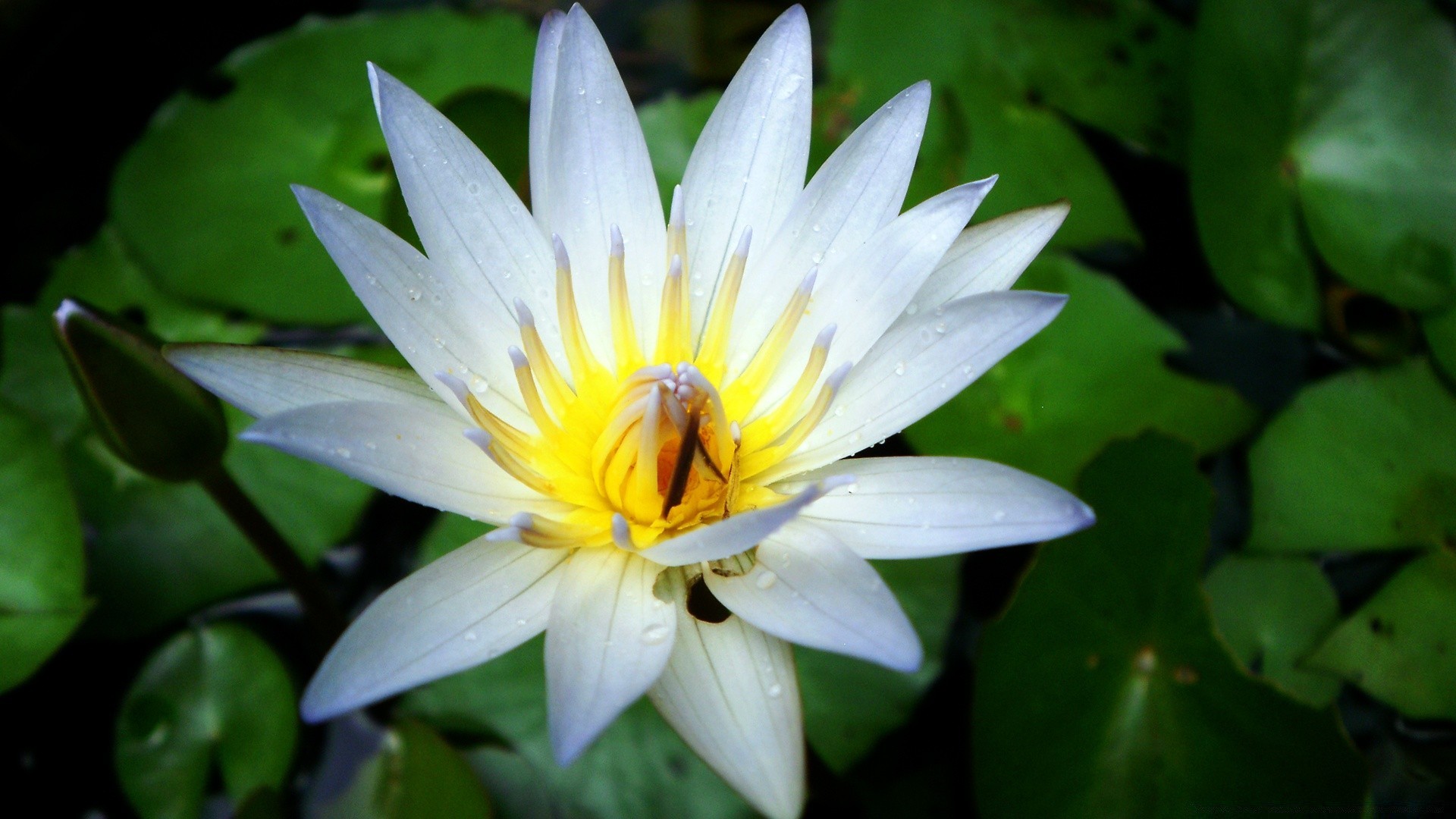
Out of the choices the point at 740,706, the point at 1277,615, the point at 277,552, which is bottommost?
the point at 1277,615

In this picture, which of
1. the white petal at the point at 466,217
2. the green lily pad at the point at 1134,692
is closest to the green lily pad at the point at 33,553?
the white petal at the point at 466,217

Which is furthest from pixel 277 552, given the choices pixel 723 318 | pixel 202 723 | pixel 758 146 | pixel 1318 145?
pixel 1318 145

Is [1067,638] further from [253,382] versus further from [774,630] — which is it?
[253,382]

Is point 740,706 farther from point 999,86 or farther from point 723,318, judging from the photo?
point 999,86

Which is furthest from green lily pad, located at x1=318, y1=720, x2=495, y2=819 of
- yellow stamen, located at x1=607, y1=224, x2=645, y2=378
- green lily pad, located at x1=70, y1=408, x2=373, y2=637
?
yellow stamen, located at x1=607, y1=224, x2=645, y2=378

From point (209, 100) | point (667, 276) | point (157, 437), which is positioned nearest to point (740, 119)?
point (667, 276)

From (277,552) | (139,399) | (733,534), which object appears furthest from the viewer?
(277,552)

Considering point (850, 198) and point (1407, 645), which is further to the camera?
point (1407, 645)
